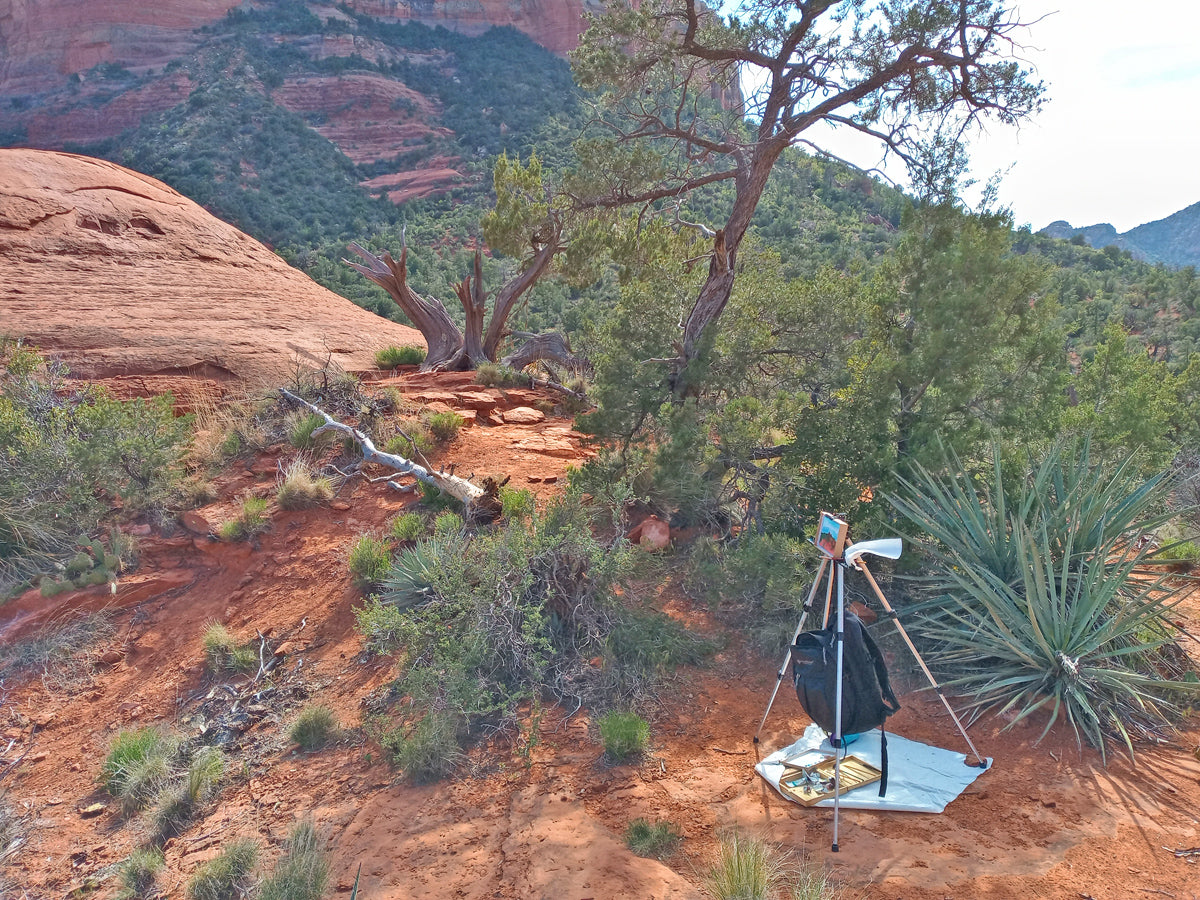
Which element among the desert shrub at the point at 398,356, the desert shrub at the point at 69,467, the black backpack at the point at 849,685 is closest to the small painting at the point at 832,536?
the black backpack at the point at 849,685

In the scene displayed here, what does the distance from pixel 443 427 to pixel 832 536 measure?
5305mm

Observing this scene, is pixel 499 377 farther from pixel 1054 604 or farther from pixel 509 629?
pixel 1054 604

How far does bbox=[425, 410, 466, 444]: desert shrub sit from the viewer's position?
307 inches

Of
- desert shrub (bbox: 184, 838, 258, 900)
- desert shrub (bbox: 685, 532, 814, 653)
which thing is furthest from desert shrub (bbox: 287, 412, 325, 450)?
desert shrub (bbox: 184, 838, 258, 900)

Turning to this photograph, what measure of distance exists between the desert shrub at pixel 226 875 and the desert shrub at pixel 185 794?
0.64 m

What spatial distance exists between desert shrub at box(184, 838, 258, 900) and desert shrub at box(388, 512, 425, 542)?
267 centimetres

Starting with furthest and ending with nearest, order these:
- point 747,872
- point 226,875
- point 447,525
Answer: point 447,525 < point 226,875 < point 747,872

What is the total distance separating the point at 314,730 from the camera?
14.3 feet

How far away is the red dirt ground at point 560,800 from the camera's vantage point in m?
2.98

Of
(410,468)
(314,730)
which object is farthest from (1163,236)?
(314,730)

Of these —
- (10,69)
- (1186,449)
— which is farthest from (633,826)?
(10,69)

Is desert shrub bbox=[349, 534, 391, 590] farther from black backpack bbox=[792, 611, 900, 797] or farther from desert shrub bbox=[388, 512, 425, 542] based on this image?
black backpack bbox=[792, 611, 900, 797]

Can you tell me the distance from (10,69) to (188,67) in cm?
1803

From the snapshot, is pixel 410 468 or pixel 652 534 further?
pixel 410 468
